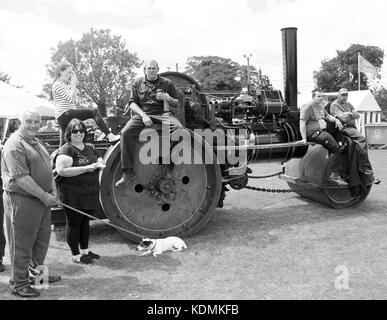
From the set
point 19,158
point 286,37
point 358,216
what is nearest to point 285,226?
point 358,216

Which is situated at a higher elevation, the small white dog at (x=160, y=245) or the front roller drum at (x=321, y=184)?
the front roller drum at (x=321, y=184)

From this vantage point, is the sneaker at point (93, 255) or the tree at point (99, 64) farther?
the tree at point (99, 64)

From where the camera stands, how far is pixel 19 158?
3.62 m

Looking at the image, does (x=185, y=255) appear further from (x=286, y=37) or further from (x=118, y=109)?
(x=286, y=37)

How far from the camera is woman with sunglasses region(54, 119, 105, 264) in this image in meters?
4.36

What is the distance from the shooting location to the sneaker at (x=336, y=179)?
6.91m

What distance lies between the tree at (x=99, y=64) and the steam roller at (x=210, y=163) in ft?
115

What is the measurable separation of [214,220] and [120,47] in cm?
4186

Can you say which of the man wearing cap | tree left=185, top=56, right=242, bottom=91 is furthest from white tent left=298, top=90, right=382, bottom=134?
the man wearing cap

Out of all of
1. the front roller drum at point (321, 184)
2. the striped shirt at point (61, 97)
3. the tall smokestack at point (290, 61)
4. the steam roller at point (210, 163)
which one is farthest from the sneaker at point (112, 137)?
the front roller drum at point (321, 184)

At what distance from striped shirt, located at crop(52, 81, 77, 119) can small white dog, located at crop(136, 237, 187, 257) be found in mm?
1973

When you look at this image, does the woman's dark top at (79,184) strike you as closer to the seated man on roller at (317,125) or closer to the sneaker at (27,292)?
the sneaker at (27,292)

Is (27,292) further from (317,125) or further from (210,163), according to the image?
(317,125)

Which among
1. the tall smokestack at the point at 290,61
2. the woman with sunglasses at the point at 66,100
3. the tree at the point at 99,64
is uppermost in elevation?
the tree at the point at 99,64
